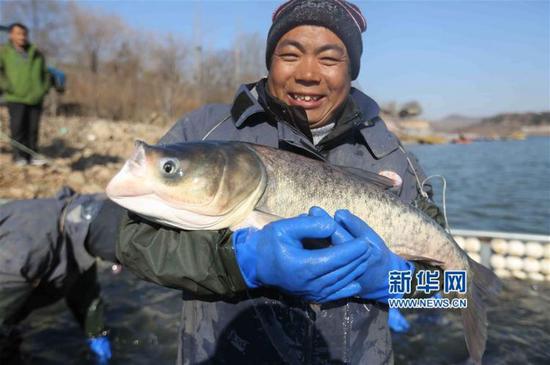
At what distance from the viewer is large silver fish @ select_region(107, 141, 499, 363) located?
1923mm

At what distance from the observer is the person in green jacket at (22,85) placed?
865 centimetres

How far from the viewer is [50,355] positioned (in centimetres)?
437

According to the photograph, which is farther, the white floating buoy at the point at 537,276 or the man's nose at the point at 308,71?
the white floating buoy at the point at 537,276

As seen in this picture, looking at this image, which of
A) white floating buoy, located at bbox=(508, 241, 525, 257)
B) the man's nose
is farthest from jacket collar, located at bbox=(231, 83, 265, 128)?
white floating buoy, located at bbox=(508, 241, 525, 257)

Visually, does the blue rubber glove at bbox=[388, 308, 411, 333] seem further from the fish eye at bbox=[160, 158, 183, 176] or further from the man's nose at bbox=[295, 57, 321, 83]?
the fish eye at bbox=[160, 158, 183, 176]

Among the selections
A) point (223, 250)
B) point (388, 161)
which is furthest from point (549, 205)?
point (223, 250)

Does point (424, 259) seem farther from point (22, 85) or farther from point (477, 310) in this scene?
point (22, 85)

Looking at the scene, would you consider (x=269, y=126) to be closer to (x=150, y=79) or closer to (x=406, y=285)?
(x=406, y=285)

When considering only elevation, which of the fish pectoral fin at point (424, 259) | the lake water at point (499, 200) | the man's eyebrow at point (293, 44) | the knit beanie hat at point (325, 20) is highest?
the knit beanie hat at point (325, 20)

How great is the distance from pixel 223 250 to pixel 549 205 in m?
16.4

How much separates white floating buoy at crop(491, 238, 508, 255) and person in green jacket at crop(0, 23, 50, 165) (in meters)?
8.68

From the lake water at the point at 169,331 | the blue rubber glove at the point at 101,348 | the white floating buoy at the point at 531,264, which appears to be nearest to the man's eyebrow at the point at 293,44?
the lake water at the point at 169,331

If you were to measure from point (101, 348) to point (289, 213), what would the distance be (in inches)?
131

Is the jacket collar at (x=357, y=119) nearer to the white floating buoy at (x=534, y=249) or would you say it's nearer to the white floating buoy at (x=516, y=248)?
the white floating buoy at (x=516, y=248)
